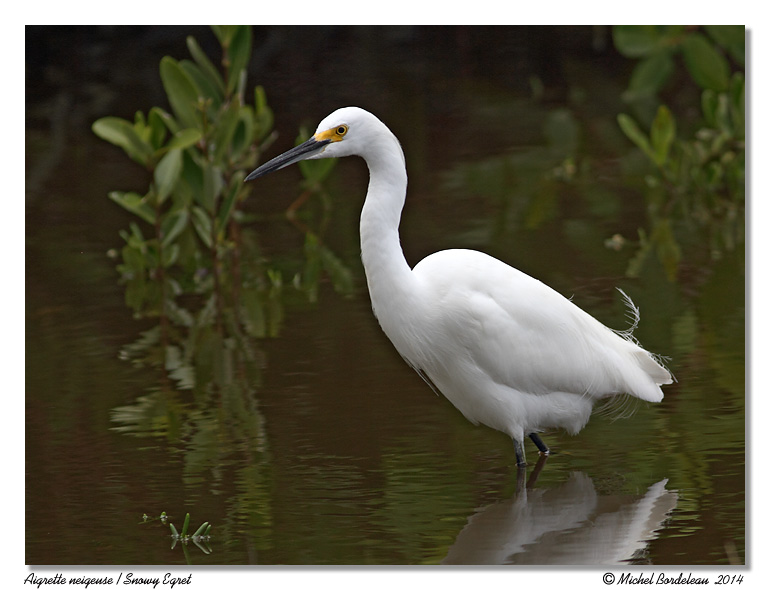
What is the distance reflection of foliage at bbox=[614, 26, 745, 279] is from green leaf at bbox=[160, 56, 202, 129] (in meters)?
2.67

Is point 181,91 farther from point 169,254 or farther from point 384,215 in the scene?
point 384,215

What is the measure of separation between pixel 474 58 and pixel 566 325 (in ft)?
24.0

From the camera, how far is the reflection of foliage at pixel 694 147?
6.90 m

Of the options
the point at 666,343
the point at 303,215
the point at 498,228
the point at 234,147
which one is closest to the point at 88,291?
the point at 234,147

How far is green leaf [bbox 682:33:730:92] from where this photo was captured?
7008mm

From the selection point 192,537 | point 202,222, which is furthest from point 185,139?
point 192,537

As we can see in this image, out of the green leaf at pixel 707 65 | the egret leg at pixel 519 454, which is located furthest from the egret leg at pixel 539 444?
the green leaf at pixel 707 65

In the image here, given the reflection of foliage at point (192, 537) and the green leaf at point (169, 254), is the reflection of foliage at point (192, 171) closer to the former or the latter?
the green leaf at point (169, 254)

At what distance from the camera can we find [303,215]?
909 cm

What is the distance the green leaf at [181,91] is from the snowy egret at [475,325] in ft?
8.86

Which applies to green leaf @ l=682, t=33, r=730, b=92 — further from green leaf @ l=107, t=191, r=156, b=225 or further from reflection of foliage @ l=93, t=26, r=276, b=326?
green leaf @ l=107, t=191, r=156, b=225

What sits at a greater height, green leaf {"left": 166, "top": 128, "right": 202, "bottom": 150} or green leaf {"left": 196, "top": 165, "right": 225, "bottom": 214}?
green leaf {"left": 166, "top": 128, "right": 202, "bottom": 150}

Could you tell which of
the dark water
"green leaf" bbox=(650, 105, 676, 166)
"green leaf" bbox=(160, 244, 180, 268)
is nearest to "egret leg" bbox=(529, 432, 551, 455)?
the dark water

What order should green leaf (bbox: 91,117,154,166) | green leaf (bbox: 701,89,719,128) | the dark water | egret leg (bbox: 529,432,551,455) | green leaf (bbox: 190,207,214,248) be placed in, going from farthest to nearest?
green leaf (bbox: 701,89,719,128)
green leaf (bbox: 190,207,214,248)
green leaf (bbox: 91,117,154,166)
egret leg (bbox: 529,432,551,455)
the dark water
